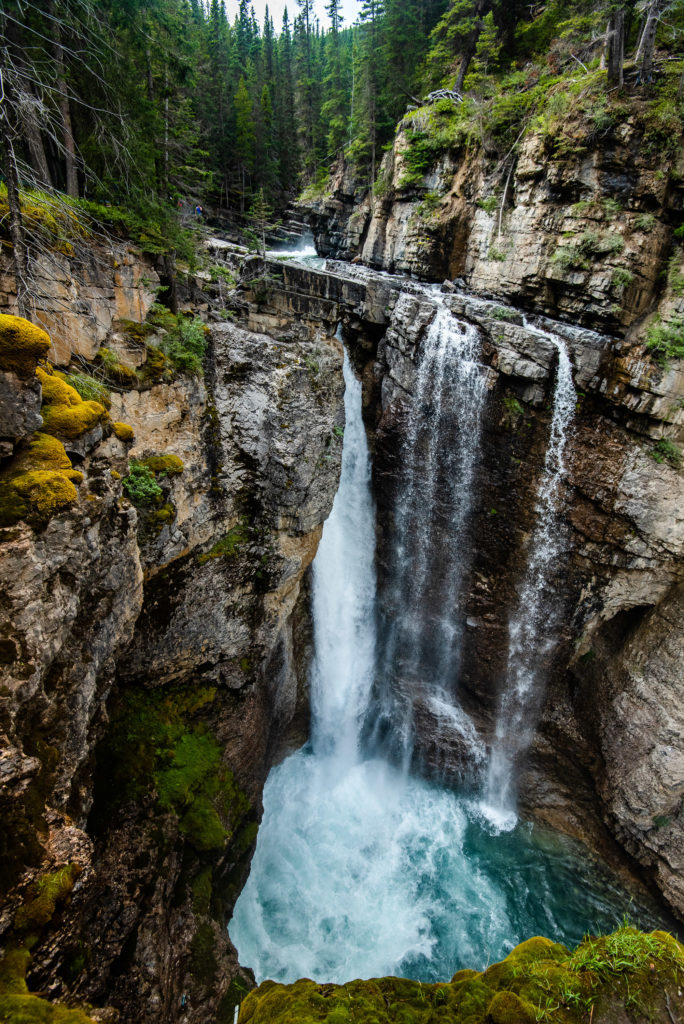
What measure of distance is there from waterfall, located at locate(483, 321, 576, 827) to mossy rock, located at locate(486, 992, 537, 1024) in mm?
12318

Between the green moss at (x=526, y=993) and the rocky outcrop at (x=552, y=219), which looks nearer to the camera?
the green moss at (x=526, y=993)

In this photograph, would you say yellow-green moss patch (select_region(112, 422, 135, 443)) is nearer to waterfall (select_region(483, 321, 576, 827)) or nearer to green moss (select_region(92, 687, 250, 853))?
green moss (select_region(92, 687, 250, 853))

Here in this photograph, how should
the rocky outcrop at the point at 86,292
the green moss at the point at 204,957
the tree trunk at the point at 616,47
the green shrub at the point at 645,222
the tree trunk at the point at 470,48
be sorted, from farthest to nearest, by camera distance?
1. the tree trunk at the point at 470,48
2. the green shrub at the point at 645,222
3. the tree trunk at the point at 616,47
4. the green moss at the point at 204,957
5. the rocky outcrop at the point at 86,292

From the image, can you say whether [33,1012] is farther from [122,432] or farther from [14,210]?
[14,210]

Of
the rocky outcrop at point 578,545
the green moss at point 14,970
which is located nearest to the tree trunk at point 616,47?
the rocky outcrop at point 578,545

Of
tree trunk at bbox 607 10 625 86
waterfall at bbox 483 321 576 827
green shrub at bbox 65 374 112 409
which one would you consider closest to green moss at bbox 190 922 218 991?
waterfall at bbox 483 321 576 827

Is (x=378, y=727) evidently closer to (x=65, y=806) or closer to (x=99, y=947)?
(x=99, y=947)

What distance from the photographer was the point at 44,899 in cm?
414

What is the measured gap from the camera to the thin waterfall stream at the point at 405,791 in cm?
1078

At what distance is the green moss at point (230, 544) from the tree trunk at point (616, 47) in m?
15.9

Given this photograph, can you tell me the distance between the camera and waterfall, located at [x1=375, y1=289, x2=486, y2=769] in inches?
566

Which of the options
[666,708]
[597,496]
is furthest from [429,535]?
[666,708]

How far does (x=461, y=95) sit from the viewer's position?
1852 cm

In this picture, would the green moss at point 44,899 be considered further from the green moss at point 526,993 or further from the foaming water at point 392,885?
the foaming water at point 392,885
